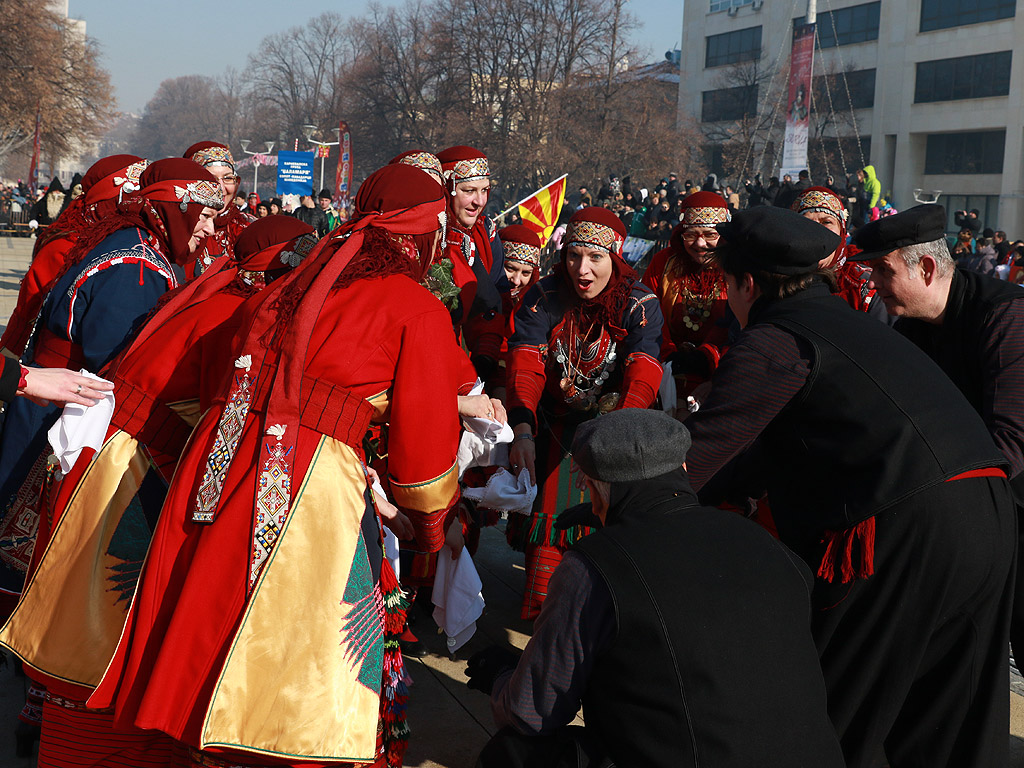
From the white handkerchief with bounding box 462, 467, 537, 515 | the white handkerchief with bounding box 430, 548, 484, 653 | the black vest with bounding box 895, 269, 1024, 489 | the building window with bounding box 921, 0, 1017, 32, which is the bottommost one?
the white handkerchief with bounding box 430, 548, 484, 653

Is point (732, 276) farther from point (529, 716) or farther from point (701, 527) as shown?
point (529, 716)

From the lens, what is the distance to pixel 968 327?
2945 mm

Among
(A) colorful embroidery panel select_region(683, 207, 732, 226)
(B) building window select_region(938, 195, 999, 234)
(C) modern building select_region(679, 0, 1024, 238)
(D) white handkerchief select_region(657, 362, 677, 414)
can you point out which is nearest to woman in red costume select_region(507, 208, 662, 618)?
(D) white handkerchief select_region(657, 362, 677, 414)

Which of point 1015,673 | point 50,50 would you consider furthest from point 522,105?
point 1015,673

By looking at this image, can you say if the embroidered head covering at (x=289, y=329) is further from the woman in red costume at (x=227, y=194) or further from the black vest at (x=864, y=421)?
the woman in red costume at (x=227, y=194)

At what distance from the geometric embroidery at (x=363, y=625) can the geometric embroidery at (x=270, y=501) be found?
0.74 feet

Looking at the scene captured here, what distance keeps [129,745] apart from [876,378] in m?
2.32

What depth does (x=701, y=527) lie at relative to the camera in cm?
201

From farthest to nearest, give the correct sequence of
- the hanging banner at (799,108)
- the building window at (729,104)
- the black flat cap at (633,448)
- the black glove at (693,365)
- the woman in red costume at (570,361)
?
the building window at (729,104) < the hanging banner at (799,108) < the black glove at (693,365) < the woman in red costume at (570,361) < the black flat cap at (633,448)

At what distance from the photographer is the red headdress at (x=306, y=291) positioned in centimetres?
254

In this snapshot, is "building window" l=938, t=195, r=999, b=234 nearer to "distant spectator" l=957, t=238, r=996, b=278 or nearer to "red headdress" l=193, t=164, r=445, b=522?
"distant spectator" l=957, t=238, r=996, b=278

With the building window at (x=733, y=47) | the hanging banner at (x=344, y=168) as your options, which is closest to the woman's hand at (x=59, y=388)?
the hanging banner at (x=344, y=168)

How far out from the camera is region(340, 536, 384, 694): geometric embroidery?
255 centimetres

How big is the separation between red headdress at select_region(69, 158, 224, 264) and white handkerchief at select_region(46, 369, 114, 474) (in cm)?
112
